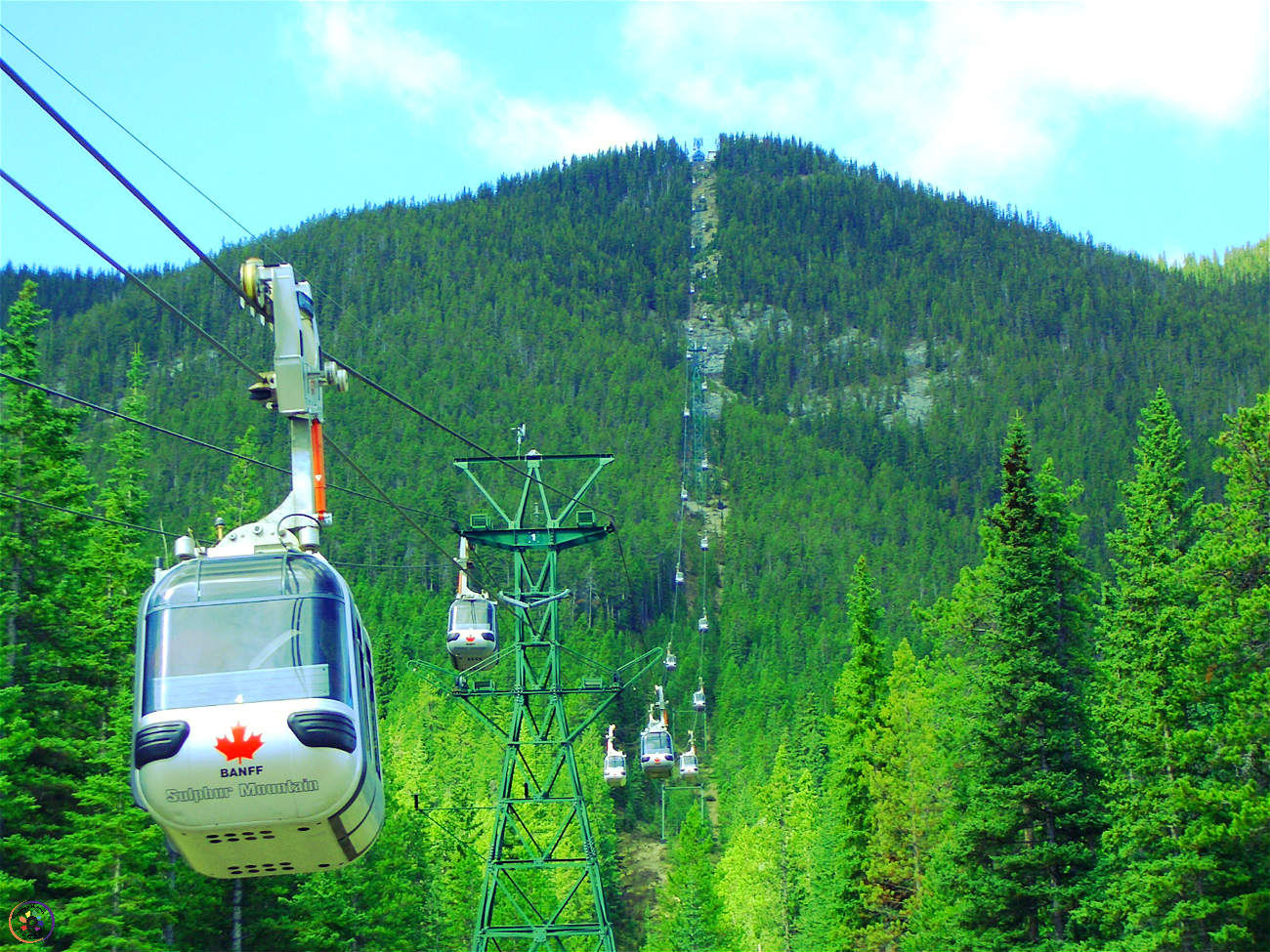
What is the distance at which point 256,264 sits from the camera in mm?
17328

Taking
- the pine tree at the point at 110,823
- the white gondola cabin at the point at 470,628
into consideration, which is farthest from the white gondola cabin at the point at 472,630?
the pine tree at the point at 110,823

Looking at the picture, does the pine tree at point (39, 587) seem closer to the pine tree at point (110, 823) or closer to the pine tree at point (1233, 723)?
the pine tree at point (110, 823)

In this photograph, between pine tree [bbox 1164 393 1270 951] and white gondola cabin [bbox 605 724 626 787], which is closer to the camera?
pine tree [bbox 1164 393 1270 951]

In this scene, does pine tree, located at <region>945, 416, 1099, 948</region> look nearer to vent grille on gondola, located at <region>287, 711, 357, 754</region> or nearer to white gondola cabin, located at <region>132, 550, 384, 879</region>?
white gondola cabin, located at <region>132, 550, 384, 879</region>

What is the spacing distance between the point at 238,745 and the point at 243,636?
119 cm

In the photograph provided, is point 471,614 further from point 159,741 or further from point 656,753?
point 159,741

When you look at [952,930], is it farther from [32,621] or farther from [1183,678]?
[32,621]

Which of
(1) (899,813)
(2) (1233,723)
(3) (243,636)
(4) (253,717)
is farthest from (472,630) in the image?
(1) (899,813)

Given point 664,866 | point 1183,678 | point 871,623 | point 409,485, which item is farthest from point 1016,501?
point 409,485

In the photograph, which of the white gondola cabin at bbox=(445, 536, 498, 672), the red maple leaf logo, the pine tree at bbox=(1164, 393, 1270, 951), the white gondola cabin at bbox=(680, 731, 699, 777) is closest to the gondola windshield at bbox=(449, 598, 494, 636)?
the white gondola cabin at bbox=(445, 536, 498, 672)
